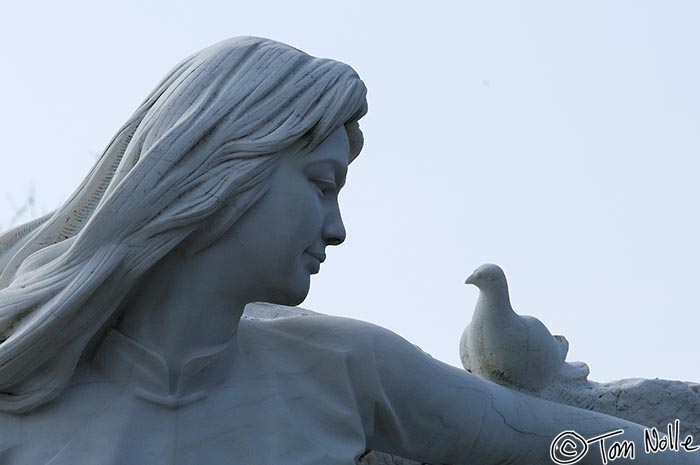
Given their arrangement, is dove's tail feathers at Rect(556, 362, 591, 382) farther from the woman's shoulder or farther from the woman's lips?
the woman's lips

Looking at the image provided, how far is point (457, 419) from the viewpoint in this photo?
4477 millimetres

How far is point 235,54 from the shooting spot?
423 centimetres

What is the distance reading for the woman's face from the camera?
4133mm

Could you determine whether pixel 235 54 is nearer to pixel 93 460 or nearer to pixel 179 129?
pixel 179 129

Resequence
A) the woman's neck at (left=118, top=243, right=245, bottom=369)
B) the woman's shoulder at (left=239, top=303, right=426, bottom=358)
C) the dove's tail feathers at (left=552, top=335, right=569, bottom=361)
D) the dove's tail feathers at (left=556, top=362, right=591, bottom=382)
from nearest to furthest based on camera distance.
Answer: the woman's neck at (left=118, top=243, right=245, bottom=369), the woman's shoulder at (left=239, top=303, right=426, bottom=358), the dove's tail feathers at (left=552, top=335, right=569, bottom=361), the dove's tail feathers at (left=556, top=362, right=591, bottom=382)

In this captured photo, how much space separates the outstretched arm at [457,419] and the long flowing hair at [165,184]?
25.0 inches

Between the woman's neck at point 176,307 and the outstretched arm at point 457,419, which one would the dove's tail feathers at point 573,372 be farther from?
the woman's neck at point 176,307

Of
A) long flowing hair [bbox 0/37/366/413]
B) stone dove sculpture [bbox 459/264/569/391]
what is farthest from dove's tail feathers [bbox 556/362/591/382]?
long flowing hair [bbox 0/37/366/413]

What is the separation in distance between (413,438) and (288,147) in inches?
35.5

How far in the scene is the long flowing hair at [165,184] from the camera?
4.04m

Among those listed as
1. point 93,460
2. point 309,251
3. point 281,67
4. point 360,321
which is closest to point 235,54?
point 281,67

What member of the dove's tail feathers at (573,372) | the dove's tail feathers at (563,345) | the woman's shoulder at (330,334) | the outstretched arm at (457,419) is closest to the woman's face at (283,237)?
the woman's shoulder at (330,334)

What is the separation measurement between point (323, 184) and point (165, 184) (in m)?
0.44

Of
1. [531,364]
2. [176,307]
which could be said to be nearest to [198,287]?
[176,307]
